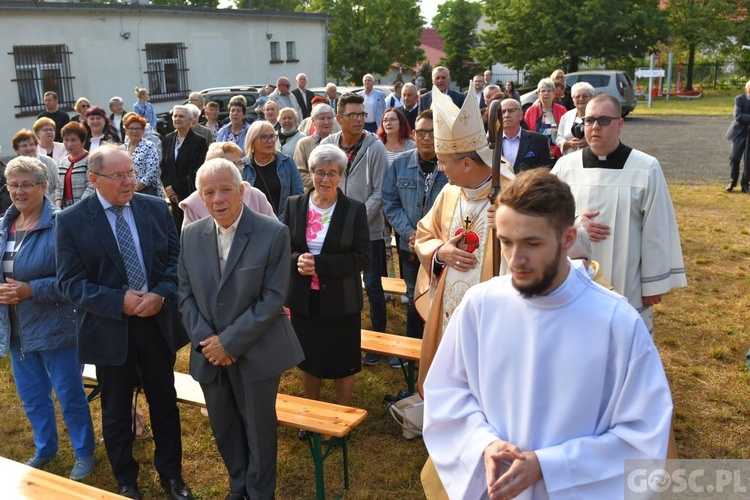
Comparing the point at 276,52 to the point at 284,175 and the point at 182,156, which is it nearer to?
the point at 182,156

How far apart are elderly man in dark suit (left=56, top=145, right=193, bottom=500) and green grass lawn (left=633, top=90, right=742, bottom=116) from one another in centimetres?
2674

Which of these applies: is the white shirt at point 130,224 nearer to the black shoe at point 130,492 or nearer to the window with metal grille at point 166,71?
the black shoe at point 130,492

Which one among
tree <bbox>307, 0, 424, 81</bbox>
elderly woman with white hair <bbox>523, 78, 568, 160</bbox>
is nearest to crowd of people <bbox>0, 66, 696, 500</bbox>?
elderly woman with white hair <bbox>523, 78, 568, 160</bbox>

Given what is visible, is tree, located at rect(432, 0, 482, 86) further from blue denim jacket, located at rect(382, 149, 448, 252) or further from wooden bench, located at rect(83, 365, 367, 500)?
wooden bench, located at rect(83, 365, 367, 500)

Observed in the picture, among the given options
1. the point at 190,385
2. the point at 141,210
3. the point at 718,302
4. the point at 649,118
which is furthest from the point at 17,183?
the point at 649,118

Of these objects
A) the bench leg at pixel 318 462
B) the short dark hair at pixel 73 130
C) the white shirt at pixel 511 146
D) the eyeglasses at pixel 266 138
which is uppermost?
the short dark hair at pixel 73 130

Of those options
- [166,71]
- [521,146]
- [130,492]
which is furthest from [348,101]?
[166,71]

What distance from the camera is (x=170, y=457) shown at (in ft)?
13.9

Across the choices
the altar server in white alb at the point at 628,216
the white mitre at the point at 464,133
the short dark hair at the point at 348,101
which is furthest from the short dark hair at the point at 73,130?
the altar server in white alb at the point at 628,216

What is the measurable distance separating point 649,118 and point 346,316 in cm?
2417

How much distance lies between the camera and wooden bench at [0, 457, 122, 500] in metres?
3.52

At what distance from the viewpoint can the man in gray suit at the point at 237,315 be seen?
368 centimetres

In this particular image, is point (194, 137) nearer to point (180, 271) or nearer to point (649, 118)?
point (180, 271)

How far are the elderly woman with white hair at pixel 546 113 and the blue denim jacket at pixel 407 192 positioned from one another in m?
4.05
